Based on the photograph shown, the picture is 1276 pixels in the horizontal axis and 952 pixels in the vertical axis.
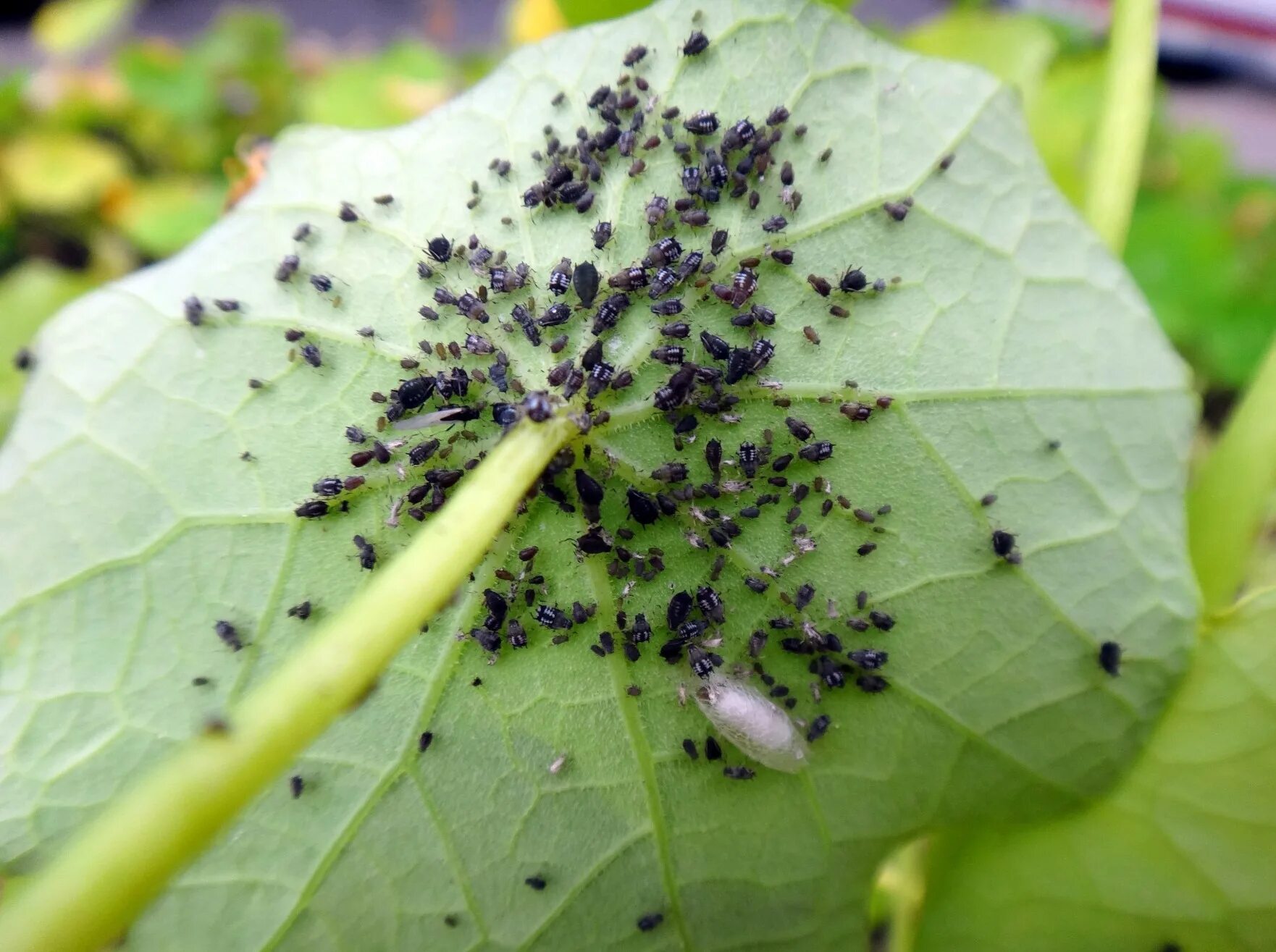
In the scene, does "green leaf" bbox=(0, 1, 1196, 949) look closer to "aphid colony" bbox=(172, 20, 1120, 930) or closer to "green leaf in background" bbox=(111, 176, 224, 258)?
"aphid colony" bbox=(172, 20, 1120, 930)

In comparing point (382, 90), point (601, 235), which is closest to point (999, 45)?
point (601, 235)

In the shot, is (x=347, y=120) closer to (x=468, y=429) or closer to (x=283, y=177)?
(x=283, y=177)

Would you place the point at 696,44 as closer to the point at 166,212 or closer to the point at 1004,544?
the point at 1004,544

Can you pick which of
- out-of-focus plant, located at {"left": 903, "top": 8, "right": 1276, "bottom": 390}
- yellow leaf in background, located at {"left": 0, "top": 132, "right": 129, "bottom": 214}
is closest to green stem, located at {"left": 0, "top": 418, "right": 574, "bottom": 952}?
out-of-focus plant, located at {"left": 903, "top": 8, "right": 1276, "bottom": 390}

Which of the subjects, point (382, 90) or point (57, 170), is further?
point (57, 170)

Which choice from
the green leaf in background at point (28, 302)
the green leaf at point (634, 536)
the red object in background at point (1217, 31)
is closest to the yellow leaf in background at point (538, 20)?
the green leaf at point (634, 536)
